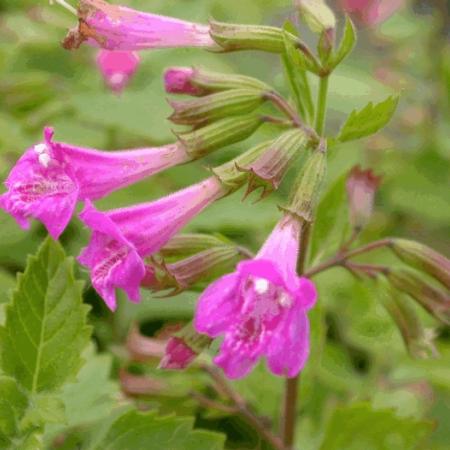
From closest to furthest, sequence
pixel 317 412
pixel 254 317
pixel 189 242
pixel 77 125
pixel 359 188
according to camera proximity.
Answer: pixel 254 317, pixel 189 242, pixel 359 188, pixel 317 412, pixel 77 125

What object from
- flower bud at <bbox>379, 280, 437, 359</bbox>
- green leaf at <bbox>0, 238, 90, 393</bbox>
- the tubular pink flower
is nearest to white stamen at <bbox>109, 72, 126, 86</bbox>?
the tubular pink flower

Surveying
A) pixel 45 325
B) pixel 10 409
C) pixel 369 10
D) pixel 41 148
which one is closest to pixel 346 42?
pixel 41 148

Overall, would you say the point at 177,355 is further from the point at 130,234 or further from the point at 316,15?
the point at 316,15

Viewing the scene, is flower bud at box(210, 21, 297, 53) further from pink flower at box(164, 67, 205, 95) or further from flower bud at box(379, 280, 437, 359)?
flower bud at box(379, 280, 437, 359)

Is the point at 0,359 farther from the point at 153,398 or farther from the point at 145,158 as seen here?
the point at 153,398

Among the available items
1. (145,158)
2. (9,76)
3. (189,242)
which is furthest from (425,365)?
(9,76)

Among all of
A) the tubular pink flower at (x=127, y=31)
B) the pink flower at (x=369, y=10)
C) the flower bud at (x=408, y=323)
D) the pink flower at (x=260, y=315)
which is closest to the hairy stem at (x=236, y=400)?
the flower bud at (x=408, y=323)
